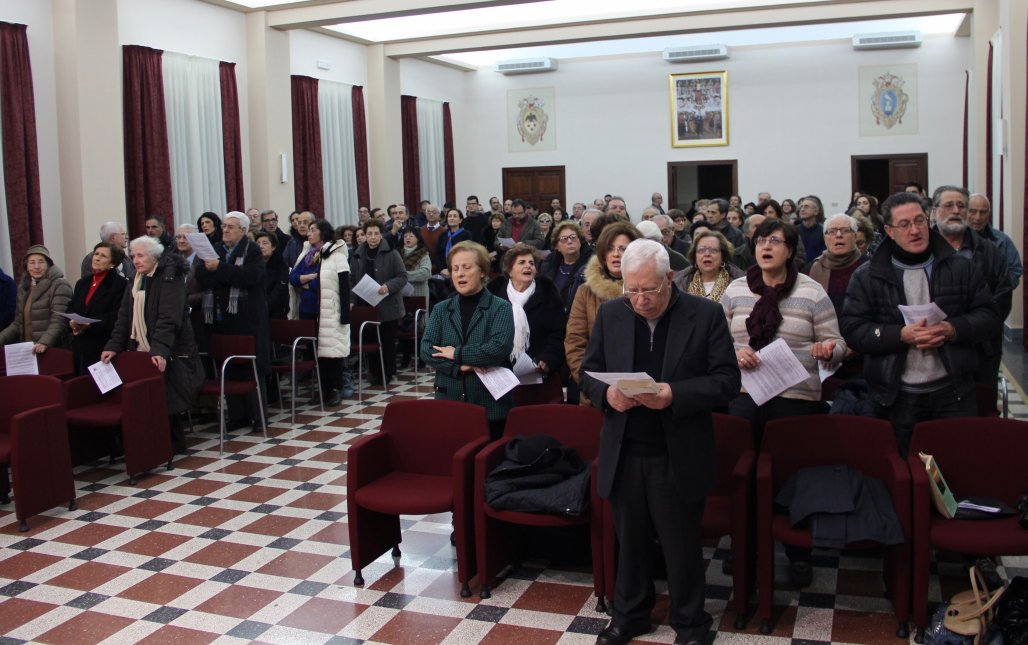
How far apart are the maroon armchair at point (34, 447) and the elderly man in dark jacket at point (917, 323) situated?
4656 millimetres

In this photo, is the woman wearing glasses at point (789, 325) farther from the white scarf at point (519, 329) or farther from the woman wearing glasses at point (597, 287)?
the white scarf at point (519, 329)

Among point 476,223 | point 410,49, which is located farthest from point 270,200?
point 410,49

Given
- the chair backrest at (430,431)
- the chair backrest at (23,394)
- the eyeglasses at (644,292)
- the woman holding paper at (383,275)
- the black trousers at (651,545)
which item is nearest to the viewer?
the eyeglasses at (644,292)

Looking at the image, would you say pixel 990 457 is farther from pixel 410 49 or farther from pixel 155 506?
pixel 410 49

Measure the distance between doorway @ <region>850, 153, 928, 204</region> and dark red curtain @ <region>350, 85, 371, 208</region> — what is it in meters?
9.61

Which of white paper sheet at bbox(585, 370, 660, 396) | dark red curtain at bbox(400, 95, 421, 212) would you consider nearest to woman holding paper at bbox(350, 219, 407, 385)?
white paper sheet at bbox(585, 370, 660, 396)

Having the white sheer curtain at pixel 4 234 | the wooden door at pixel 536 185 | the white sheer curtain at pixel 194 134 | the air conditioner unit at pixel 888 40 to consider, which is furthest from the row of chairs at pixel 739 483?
the wooden door at pixel 536 185

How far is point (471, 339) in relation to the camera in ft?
16.6

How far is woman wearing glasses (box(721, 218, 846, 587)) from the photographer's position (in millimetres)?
4324

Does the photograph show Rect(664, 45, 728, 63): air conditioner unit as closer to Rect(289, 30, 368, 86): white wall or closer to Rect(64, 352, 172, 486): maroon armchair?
Rect(289, 30, 368, 86): white wall

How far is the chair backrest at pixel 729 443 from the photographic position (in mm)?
4293

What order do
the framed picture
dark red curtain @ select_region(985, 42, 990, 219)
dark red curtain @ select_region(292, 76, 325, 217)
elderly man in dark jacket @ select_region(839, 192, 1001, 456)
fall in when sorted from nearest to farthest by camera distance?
1. elderly man in dark jacket @ select_region(839, 192, 1001, 456)
2. dark red curtain @ select_region(985, 42, 990, 219)
3. dark red curtain @ select_region(292, 76, 325, 217)
4. the framed picture

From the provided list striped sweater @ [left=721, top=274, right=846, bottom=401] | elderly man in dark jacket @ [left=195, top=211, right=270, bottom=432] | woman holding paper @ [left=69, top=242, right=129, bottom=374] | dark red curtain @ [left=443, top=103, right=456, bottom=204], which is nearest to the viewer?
striped sweater @ [left=721, top=274, right=846, bottom=401]

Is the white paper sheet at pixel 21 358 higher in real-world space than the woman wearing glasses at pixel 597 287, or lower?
lower
